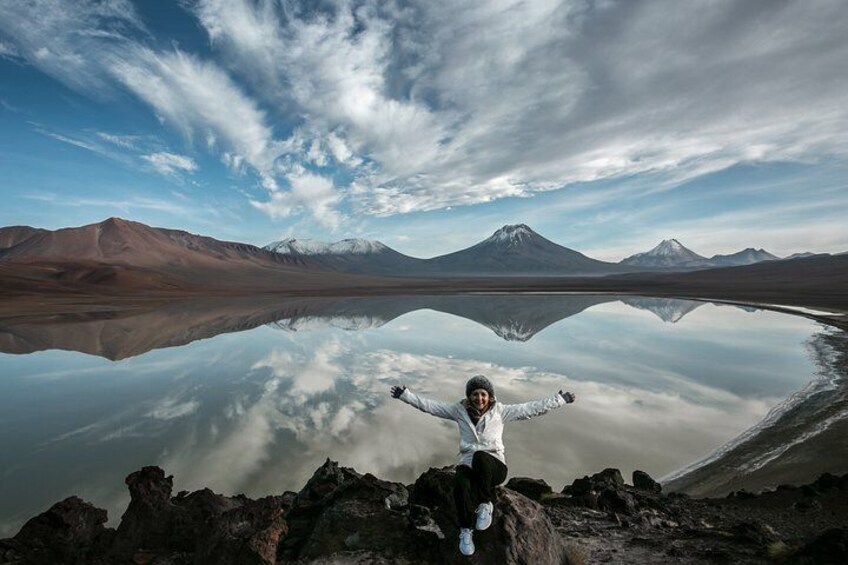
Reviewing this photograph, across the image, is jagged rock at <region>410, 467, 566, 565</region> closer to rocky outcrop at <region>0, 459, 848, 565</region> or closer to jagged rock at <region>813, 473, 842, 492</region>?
rocky outcrop at <region>0, 459, 848, 565</region>

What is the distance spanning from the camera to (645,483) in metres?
7.07

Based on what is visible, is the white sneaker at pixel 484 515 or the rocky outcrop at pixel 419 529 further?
the rocky outcrop at pixel 419 529

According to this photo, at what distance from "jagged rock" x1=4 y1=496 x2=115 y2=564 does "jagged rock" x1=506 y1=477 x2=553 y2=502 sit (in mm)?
5071

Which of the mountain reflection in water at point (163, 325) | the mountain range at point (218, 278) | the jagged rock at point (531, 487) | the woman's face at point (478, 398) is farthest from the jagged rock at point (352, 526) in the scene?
the mountain range at point (218, 278)

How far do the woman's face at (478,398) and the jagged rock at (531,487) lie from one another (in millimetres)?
3118

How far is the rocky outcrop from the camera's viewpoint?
13.5 feet

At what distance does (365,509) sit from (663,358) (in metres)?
17.7

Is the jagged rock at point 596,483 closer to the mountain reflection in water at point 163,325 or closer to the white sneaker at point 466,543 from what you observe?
the white sneaker at point 466,543

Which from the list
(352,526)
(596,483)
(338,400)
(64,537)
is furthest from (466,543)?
(338,400)

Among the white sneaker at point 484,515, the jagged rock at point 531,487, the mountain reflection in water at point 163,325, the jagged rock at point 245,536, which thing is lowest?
the mountain reflection in water at point 163,325

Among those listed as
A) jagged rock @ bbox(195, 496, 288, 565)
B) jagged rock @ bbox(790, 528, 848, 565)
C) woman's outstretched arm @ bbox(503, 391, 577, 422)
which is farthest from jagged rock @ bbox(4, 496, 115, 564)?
jagged rock @ bbox(790, 528, 848, 565)

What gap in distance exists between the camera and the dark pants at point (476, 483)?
12.7 ft

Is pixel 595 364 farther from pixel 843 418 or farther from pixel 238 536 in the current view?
pixel 238 536

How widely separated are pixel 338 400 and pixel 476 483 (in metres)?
9.05
